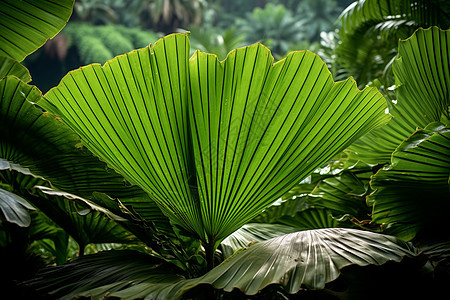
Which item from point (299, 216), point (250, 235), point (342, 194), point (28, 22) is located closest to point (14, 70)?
point (28, 22)

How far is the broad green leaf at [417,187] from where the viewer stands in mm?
699

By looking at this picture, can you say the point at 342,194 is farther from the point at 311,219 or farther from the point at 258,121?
the point at 258,121

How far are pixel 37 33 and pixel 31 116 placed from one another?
180 mm

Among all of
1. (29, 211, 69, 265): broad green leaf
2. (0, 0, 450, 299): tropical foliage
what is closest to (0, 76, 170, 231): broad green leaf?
(0, 0, 450, 299): tropical foliage

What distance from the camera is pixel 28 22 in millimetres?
784

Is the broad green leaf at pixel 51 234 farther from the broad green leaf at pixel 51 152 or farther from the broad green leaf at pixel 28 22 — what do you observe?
the broad green leaf at pixel 28 22

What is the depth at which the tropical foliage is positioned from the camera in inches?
25.0

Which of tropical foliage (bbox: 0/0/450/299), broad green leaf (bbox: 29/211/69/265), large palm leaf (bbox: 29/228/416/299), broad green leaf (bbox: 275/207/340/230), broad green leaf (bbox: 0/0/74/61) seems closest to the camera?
large palm leaf (bbox: 29/228/416/299)

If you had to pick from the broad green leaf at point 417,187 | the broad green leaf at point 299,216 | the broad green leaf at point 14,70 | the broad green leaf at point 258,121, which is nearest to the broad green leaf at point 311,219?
the broad green leaf at point 299,216

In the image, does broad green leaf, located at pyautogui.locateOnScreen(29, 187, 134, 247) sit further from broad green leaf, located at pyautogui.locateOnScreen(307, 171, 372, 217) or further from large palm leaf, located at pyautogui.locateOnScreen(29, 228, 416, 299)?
broad green leaf, located at pyautogui.locateOnScreen(307, 171, 372, 217)

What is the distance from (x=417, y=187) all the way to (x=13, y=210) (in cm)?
75

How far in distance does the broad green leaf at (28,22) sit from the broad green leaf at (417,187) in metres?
0.75

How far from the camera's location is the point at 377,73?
262 cm

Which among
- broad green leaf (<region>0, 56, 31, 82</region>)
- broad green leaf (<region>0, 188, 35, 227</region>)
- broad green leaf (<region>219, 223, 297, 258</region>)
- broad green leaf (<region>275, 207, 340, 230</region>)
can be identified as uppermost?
broad green leaf (<region>0, 56, 31, 82</region>)
